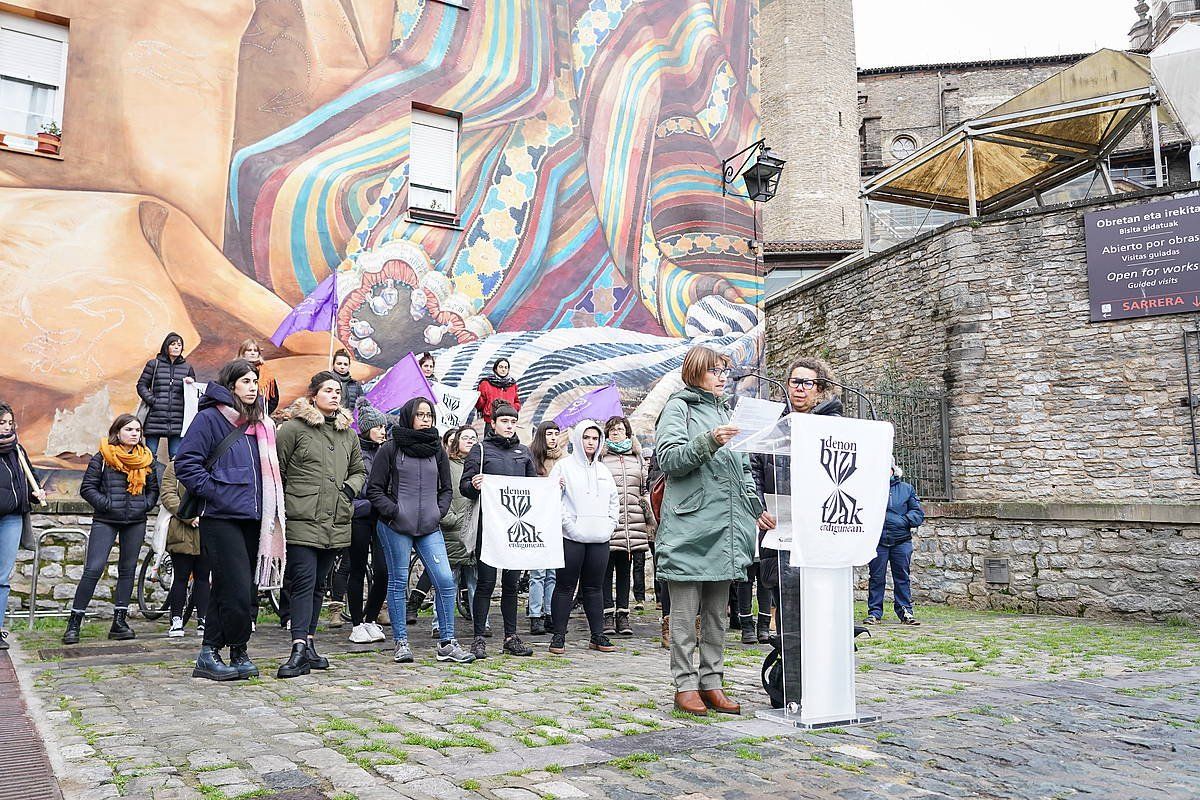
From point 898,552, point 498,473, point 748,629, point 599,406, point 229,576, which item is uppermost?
point 599,406

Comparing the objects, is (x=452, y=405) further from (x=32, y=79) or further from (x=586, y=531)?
(x=32, y=79)

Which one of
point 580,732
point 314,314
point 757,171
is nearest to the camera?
point 580,732

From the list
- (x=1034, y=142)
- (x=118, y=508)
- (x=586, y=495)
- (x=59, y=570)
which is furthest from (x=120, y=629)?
(x=1034, y=142)

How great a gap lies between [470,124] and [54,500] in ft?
24.0

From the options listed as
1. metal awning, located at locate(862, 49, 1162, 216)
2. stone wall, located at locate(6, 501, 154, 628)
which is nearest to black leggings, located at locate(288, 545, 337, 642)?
stone wall, located at locate(6, 501, 154, 628)

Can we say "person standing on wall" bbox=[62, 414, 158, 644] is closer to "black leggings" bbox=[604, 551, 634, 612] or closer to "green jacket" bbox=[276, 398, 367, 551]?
"green jacket" bbox=[276, 398, 367, 551]

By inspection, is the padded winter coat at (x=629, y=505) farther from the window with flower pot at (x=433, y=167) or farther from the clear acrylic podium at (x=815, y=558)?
the window with flower pot at (x=433, y=167)

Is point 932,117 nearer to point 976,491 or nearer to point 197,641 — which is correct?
point 976,491

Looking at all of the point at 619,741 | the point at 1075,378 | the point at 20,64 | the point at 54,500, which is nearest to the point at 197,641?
the point at 54,500

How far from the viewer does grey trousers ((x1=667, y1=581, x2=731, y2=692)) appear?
16.2ft

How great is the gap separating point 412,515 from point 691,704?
2829 millimetres

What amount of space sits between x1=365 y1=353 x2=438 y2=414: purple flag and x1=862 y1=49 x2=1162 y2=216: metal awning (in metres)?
12.2

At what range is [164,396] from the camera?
9750 mm

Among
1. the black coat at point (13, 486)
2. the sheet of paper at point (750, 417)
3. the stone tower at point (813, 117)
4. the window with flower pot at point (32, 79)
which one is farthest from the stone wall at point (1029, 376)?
the stone tower at point (813, 117)
